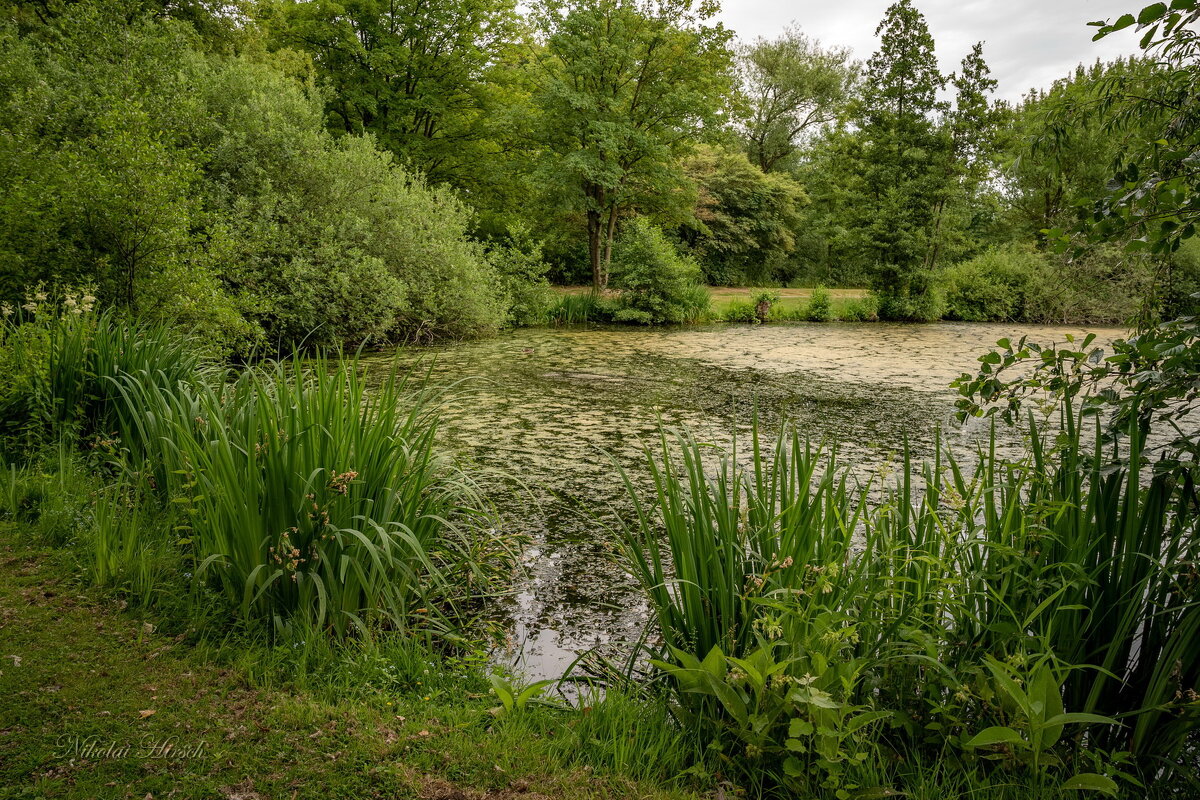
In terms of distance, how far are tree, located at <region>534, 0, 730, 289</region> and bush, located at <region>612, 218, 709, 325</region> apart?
6.16 ft

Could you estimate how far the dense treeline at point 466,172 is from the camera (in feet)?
20.9

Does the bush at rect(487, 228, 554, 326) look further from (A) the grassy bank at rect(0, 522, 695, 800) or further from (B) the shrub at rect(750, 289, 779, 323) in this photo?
(A) the grassy bank at rect(0, 522, 695, 800)

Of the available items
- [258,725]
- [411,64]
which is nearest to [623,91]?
[411,64]

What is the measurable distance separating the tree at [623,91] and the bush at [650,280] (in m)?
1.88

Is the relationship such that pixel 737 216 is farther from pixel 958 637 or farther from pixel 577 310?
pixel 958 637

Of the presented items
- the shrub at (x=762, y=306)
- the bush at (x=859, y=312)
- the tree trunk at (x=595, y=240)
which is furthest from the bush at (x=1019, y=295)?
the tree trunk at (x=595, y=240)

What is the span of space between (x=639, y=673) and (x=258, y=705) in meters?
1.37

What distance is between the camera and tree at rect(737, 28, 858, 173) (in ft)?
113

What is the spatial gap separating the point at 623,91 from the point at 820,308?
782cm

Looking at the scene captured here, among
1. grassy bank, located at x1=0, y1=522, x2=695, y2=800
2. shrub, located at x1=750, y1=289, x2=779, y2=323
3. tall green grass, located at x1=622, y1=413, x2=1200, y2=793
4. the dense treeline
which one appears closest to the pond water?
tall green grass, located at x1=622, y1=413, x2=1200, y2=793

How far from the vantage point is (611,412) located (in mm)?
7656

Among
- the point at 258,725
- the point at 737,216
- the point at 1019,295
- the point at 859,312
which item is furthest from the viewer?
the point at 737,216

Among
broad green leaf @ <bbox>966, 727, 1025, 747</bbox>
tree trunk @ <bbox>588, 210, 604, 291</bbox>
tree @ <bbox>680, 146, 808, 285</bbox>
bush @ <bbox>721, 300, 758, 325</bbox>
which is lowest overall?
broad green leaf @ <bbox>966, 727, 1025, 747</bbox>

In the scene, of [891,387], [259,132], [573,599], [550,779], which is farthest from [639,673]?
[259,132]
